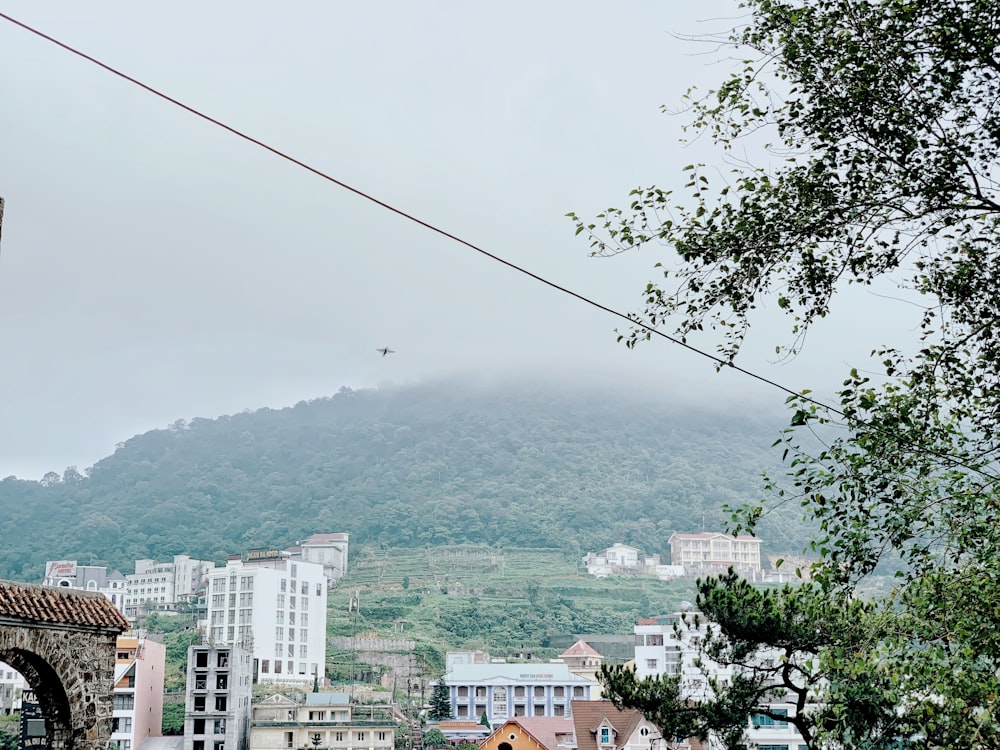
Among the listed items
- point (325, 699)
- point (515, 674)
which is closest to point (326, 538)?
point (515, 674)

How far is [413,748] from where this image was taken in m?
49.2

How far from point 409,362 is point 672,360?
37.2m

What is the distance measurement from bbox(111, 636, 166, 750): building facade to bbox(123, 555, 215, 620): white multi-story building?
36.5 meters

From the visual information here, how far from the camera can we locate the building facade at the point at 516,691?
5456cm

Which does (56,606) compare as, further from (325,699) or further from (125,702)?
(325,699)

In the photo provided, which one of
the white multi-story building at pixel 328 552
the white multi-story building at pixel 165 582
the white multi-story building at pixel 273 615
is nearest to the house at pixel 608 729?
the white multi-story building at pixel 273 615

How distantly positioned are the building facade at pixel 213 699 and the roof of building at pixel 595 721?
14.2 metres

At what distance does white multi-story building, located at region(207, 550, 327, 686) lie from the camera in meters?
72.9

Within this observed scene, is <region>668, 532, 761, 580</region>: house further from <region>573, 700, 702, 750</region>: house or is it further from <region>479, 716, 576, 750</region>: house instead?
<region>573, 700, 702, 750</region>: house

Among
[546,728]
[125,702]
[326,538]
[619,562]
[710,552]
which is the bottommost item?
[125,702]

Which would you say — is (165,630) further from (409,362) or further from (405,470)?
(409,362)

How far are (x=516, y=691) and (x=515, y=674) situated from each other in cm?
83

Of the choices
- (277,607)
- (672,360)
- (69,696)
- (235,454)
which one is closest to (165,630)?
(277,607)

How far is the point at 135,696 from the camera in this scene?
4509 cm
